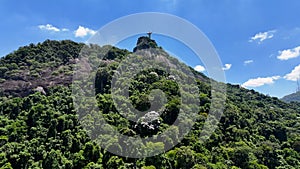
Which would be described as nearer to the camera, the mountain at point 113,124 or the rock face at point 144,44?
the mountain at point 113,124

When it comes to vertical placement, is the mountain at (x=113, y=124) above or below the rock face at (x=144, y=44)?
below

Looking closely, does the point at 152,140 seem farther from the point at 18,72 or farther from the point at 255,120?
the point at 18,72

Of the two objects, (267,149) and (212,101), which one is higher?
(212,101)

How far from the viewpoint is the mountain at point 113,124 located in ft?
66.9

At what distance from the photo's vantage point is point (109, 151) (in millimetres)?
20094

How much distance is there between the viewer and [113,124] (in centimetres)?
2411

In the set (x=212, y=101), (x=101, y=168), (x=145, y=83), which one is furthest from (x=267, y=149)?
(x=101, y=168)

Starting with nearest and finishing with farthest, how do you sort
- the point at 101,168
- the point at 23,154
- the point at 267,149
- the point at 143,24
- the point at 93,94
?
the point at 143,24 < the point at 101,168 < the point at 23,154 < the point at 267,149 < the point at 93,94

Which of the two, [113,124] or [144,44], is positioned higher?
[144,44]

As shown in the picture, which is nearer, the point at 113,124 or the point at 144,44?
the point at 113,124

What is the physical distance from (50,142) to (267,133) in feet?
81.1

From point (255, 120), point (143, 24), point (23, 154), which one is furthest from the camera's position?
point (255, 120)

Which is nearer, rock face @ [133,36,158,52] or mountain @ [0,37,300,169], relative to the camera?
mountain @ [0,37,300,169]

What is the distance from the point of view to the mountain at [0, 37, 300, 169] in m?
20.4
